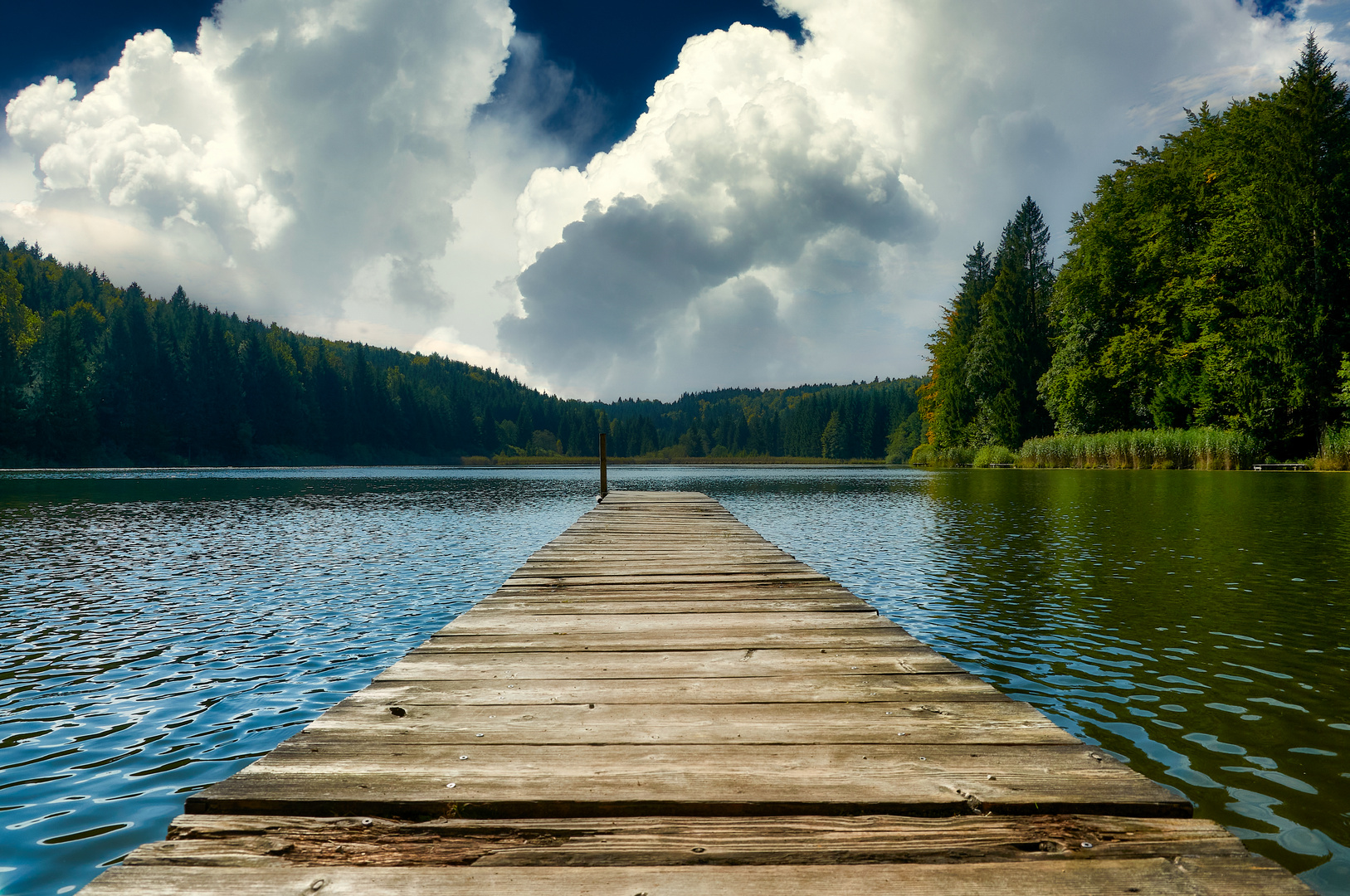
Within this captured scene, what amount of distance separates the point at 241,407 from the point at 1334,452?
350ft

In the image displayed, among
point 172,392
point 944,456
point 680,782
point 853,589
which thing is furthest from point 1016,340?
point 172,392

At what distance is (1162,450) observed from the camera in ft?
119

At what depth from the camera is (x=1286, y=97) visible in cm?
3344

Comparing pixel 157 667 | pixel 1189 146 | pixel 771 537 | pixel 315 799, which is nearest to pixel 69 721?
pixel 157 667

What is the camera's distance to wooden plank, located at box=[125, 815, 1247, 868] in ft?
6.41

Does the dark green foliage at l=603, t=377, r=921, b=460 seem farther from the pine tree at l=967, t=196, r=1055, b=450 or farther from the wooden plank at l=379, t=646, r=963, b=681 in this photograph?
the wooden plank at l=379, t=646, r=963, b=681

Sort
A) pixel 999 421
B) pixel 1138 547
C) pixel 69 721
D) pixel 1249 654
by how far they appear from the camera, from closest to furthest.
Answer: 1. pixel 69 721
2. pixel 1249 654
3. pixel 1138 547
4. pixel 999 421

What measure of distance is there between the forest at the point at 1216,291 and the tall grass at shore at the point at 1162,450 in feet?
3.36

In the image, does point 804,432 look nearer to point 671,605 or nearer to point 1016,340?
point 1016,340

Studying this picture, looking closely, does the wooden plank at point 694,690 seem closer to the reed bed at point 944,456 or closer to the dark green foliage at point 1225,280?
the dark green foliage at point 1225,280

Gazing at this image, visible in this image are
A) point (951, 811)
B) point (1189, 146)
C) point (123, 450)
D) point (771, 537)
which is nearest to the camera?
point (951, 811)

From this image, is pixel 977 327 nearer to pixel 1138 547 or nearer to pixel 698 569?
pixel 1138 547

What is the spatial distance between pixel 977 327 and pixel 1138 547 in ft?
174

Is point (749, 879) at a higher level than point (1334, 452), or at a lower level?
lower
